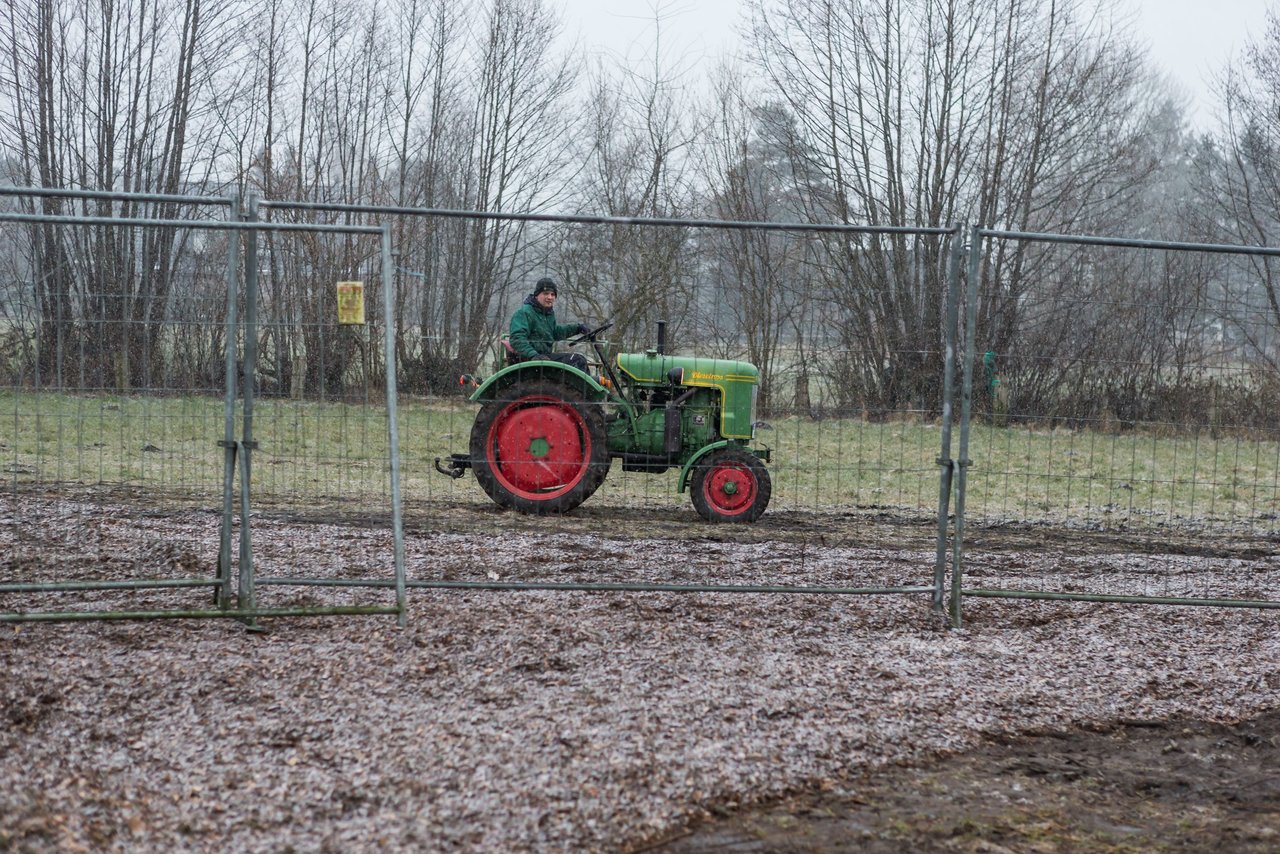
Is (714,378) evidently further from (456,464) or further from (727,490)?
(456,464)

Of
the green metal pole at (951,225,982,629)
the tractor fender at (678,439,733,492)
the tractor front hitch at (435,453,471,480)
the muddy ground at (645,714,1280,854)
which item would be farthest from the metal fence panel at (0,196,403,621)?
the tractor fender at (678,439,733,492)

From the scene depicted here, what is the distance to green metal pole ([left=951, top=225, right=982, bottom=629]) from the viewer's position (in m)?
5.06

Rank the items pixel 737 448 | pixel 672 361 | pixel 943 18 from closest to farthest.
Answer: pixel 672 361 → pixel 737 448 → pixel 943 18

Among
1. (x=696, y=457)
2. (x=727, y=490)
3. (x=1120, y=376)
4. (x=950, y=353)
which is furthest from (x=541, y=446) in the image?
(x=1120, y=376)

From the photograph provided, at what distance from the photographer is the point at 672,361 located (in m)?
7.67

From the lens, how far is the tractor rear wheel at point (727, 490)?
27.1 feet

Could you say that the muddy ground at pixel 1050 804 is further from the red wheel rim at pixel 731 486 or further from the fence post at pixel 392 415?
the red wheel rim at pixel 731 486

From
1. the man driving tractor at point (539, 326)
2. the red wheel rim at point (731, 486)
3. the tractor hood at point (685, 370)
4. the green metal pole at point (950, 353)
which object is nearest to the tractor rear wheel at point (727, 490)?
the red wheel rim at point (731, 486)

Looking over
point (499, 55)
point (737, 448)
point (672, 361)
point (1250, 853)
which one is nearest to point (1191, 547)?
point (737, 448)

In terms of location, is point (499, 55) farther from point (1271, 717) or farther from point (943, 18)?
point (1271, 717)

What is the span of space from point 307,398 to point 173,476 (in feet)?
13.0

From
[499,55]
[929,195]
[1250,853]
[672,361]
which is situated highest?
[499,55]

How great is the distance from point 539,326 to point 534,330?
0.17 ft

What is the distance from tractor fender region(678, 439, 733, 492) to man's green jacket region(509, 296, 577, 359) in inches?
55.5
